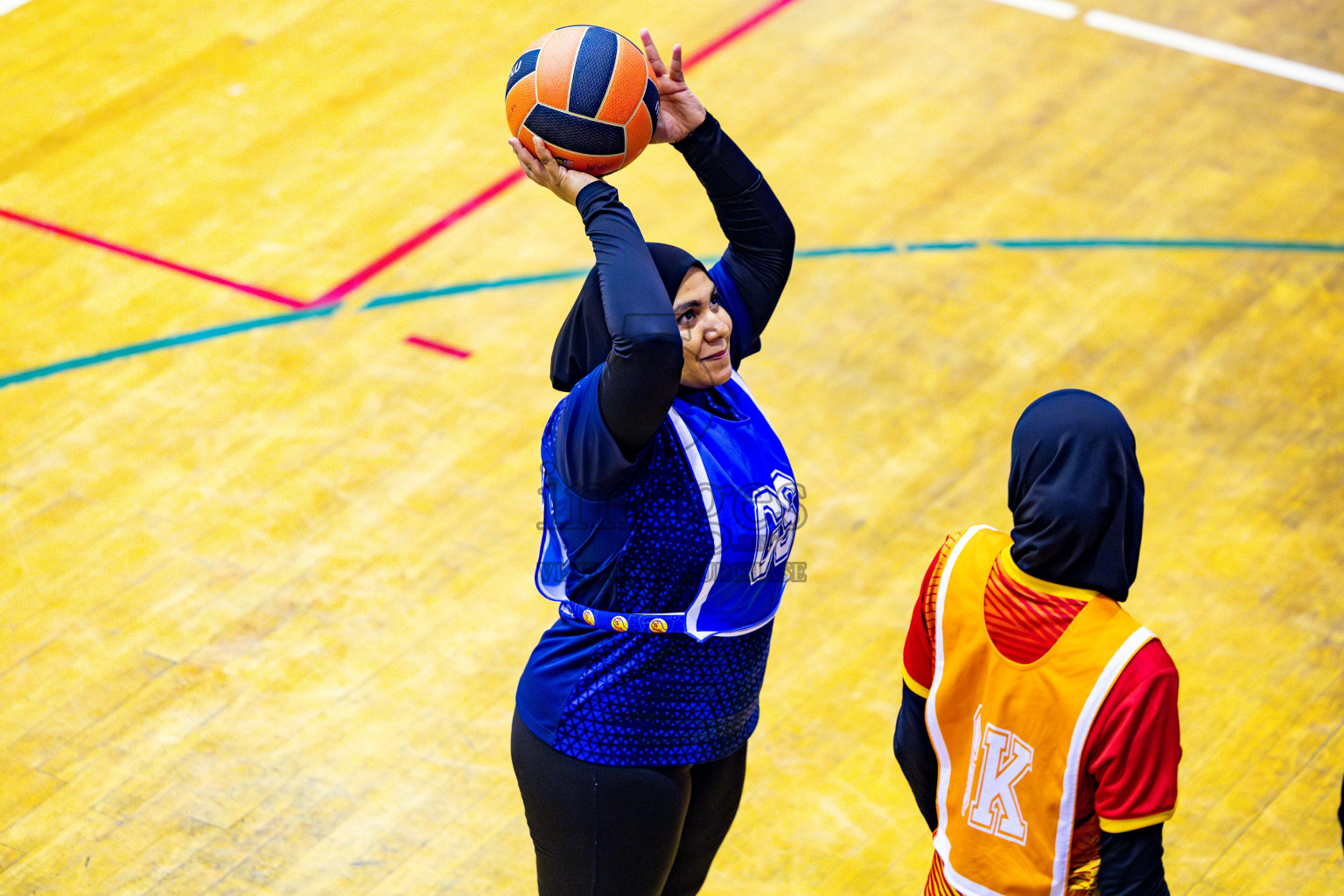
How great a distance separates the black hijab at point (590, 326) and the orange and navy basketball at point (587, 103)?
0.76 feet

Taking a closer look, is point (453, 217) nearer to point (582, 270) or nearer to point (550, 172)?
point (582, 270)

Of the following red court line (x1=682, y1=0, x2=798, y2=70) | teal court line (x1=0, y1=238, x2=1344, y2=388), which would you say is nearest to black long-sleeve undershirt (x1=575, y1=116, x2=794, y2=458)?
teal court line (x1=0, y1=238, x2=1344, y2=388)

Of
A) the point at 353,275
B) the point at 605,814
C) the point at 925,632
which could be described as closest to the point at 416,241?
the point at 353,275

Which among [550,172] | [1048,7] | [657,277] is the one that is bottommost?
[1048,7]

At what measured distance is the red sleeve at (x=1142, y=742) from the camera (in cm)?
212

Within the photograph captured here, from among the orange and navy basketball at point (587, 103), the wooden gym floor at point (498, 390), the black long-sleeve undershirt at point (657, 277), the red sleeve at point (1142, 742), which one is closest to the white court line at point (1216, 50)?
the wooden gym floor at point (498, 390)

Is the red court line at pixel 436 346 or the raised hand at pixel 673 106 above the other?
the raised hand at pixel 673 106

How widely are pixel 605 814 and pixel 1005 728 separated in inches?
29.2

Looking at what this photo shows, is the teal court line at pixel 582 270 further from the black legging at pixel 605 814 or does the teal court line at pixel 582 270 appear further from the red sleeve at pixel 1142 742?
the red sleeve at pixel 1142 742

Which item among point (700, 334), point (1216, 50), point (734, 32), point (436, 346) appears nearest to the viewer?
point (700, 334)

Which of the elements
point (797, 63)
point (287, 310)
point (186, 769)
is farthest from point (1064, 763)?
point (797, 63)

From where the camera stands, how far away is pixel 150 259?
5.92 metres

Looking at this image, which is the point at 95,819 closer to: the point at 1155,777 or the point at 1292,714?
the point at 1155,777

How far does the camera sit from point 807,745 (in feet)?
13.1
